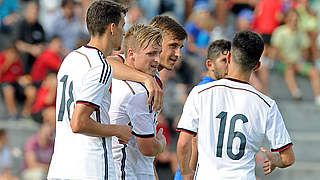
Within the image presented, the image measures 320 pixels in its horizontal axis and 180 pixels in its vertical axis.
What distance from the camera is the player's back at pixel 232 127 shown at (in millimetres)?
4586

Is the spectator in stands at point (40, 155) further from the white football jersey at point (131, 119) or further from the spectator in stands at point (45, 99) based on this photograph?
the white football jersey at point (131, 119)

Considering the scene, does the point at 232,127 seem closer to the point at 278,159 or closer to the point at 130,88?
the point at 278,159

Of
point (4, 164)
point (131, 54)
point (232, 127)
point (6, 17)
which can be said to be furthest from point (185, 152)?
point (6, 17)

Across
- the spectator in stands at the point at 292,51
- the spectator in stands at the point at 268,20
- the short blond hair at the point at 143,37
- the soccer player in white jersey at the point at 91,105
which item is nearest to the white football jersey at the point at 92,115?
the soccer player in white jersey at the point at 91,105

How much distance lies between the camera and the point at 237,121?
181 inches

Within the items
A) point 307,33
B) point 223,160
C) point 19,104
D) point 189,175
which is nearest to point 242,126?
point 223,160

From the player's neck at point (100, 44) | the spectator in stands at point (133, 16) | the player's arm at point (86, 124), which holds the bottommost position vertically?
the player's arm at point (86, 124)

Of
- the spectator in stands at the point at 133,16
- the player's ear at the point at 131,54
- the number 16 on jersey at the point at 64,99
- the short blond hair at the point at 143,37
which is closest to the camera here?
the number 16 on jersey at the point at 64,99

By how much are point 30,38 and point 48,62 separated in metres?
1.05

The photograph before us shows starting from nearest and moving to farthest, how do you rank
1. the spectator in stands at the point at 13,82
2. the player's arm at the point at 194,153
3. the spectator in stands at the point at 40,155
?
the player's arm at the point at 194,153 → the spectator in stands at the point at 40,155 → the spectator in stands at the point at 13,82

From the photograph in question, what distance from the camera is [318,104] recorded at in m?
13.7

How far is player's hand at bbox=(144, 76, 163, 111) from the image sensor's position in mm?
4523

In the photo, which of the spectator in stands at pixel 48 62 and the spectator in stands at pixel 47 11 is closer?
the spectator in stands at pixel 48 62

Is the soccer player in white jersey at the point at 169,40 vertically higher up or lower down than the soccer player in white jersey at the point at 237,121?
higher up
